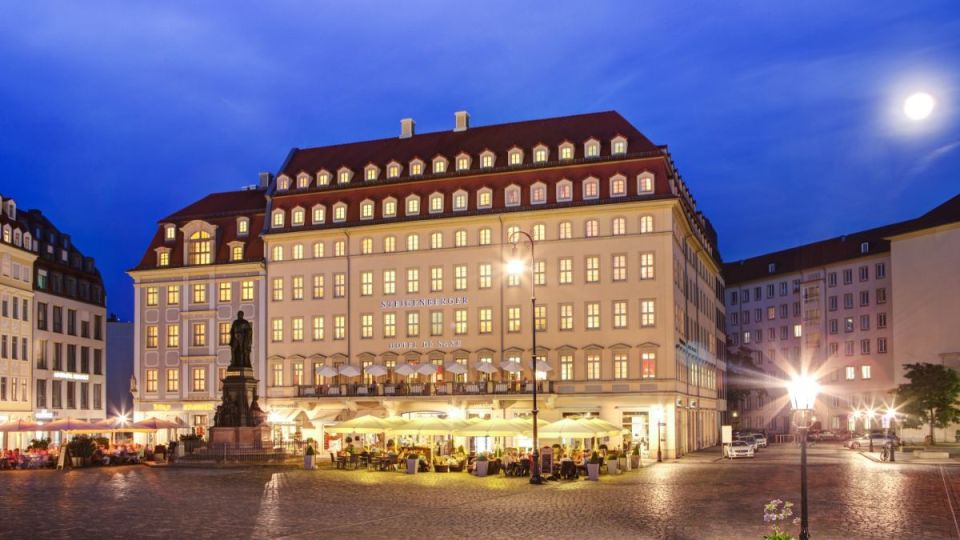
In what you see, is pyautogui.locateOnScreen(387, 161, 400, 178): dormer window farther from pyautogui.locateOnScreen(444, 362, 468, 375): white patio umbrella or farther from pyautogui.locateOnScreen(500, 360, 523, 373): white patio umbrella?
pyautogui.locateOnScreen(500, 360, 523, 373): white patio umbrella

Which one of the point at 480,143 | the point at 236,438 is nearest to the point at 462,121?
the point at 480,143

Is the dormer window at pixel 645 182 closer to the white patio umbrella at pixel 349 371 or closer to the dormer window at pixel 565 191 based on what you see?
the dormer window at pixel 565 191

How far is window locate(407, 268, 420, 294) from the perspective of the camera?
72.0 meters

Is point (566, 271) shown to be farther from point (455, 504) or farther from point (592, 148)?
point (455, 504)

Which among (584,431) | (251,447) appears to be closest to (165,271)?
(251,447)

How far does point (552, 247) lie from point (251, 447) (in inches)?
909

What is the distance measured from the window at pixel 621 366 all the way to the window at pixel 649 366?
876 mm

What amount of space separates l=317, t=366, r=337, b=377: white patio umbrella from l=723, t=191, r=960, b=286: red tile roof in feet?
182

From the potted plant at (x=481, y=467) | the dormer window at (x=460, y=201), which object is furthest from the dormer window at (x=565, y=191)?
the potted plant at (x=481, y=467)

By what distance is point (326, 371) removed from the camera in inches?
2800

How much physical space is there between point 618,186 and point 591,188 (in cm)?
164

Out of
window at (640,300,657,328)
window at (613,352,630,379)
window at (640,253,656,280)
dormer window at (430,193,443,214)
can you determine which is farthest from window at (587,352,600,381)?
dormer window at (430,193,443,214)

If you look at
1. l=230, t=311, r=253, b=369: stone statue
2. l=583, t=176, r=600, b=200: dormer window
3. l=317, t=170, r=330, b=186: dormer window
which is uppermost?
l=317, t=170, r=330, b=186: dormer window

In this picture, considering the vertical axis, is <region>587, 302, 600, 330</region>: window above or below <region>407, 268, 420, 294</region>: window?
below
